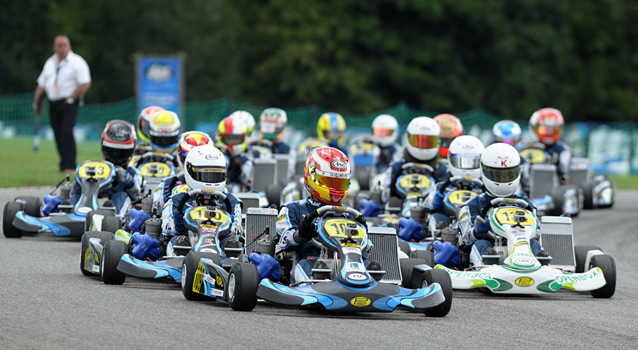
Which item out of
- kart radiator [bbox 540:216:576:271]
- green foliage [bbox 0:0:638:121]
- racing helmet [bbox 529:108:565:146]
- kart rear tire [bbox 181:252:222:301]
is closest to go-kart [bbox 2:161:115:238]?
kart rear tire [bbox 181:252:222:301]

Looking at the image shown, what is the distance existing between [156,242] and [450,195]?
366 centimetres

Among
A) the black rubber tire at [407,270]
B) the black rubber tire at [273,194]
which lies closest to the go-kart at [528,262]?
the black rubber tire at [407,270]

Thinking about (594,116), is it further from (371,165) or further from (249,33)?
(371,165)

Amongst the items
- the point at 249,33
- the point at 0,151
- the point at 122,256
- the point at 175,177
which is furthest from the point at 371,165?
the point at 249,33

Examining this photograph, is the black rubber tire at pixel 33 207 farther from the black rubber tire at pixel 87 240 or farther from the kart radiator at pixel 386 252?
the kart radiator at pixel 386 252

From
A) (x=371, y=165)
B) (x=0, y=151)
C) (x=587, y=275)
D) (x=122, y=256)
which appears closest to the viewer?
(x=122, y=256)

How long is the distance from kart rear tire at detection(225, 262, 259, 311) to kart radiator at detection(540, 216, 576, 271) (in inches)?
139

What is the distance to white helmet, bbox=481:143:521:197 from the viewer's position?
1070 centimetres

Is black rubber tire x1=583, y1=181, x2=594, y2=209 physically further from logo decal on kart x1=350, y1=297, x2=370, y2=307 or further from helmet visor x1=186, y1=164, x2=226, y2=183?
logo decal on kart x1=350, y1=297, x2=370, y2=307

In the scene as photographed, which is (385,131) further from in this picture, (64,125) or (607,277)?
(607,277)

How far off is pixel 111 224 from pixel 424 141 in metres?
4.53

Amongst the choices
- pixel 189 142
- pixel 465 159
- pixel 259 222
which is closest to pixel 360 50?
pixel 465 159

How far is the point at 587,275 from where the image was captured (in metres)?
10.2

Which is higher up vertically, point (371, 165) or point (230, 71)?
point (230, 71)
